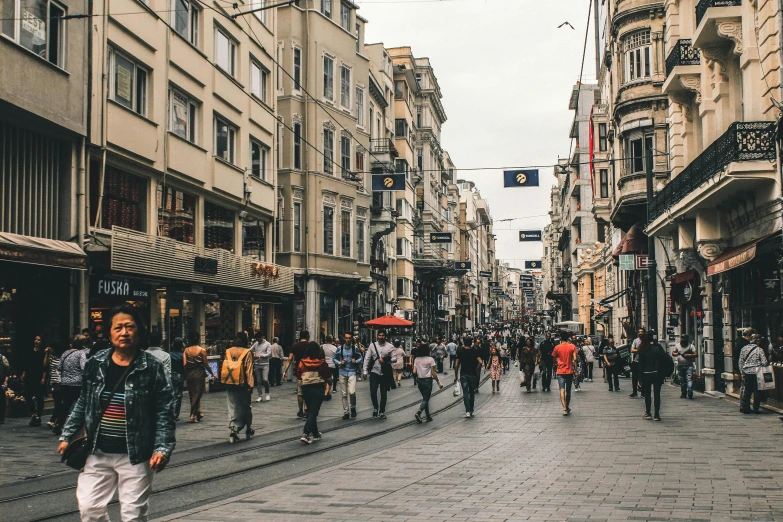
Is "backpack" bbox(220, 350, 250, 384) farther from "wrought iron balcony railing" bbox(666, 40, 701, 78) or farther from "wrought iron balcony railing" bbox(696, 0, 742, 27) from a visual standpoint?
"wrought iron balcony railing" bbox(666, 40, 701, 78)

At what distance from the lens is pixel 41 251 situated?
1681 cm

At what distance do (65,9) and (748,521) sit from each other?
1760 centimetres

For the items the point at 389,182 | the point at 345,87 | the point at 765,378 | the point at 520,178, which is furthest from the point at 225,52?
the point at 765,378

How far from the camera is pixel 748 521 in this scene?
7477 millimetres

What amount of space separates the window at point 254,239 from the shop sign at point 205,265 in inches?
210

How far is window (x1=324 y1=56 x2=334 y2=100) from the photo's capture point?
38.5m

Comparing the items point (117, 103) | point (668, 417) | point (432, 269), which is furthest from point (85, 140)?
point (432, 269)

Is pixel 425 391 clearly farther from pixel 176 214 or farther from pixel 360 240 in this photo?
pixel 360 240

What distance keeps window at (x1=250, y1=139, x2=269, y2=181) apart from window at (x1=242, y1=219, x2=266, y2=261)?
1833mm

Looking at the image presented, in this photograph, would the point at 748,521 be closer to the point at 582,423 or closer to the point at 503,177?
the point at 582,423

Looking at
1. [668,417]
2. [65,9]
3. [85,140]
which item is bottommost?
[668,417]

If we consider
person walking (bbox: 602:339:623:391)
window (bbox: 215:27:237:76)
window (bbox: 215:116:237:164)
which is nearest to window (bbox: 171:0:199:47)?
window (bbox: 215:27:237:76)

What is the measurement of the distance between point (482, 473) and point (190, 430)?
7.29 metres

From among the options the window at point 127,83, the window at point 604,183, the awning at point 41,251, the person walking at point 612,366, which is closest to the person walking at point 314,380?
the awning at point 41,251
